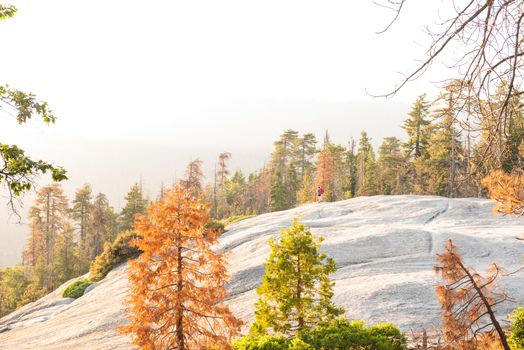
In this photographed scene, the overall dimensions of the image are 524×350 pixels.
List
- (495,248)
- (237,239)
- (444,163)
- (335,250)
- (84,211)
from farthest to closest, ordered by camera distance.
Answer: (84,211), (444,163), (237,239), (335,250), (495,248)

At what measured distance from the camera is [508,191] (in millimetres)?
8516

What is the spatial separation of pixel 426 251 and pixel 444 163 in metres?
33.8

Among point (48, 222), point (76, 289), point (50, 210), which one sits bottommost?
point (76, 289)

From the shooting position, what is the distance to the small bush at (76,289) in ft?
98.3

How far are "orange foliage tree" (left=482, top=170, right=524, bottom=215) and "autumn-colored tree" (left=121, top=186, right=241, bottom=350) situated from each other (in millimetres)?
6920

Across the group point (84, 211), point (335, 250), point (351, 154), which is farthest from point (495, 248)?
point (84, 211)

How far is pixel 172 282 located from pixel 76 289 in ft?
74.2

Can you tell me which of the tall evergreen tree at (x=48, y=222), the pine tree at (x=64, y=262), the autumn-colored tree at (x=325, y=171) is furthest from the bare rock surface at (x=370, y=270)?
the pine tree at (x=64, y=262)

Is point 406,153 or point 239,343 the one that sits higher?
point 406,153

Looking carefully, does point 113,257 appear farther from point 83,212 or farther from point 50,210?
point 83,212

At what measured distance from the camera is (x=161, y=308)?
10734 mm

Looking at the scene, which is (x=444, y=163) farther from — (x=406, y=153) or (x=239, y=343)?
(x=239, y=343)

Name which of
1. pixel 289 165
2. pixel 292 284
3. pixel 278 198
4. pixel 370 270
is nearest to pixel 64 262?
pixel 278 198

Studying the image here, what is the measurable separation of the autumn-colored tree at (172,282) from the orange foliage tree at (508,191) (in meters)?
6.92
